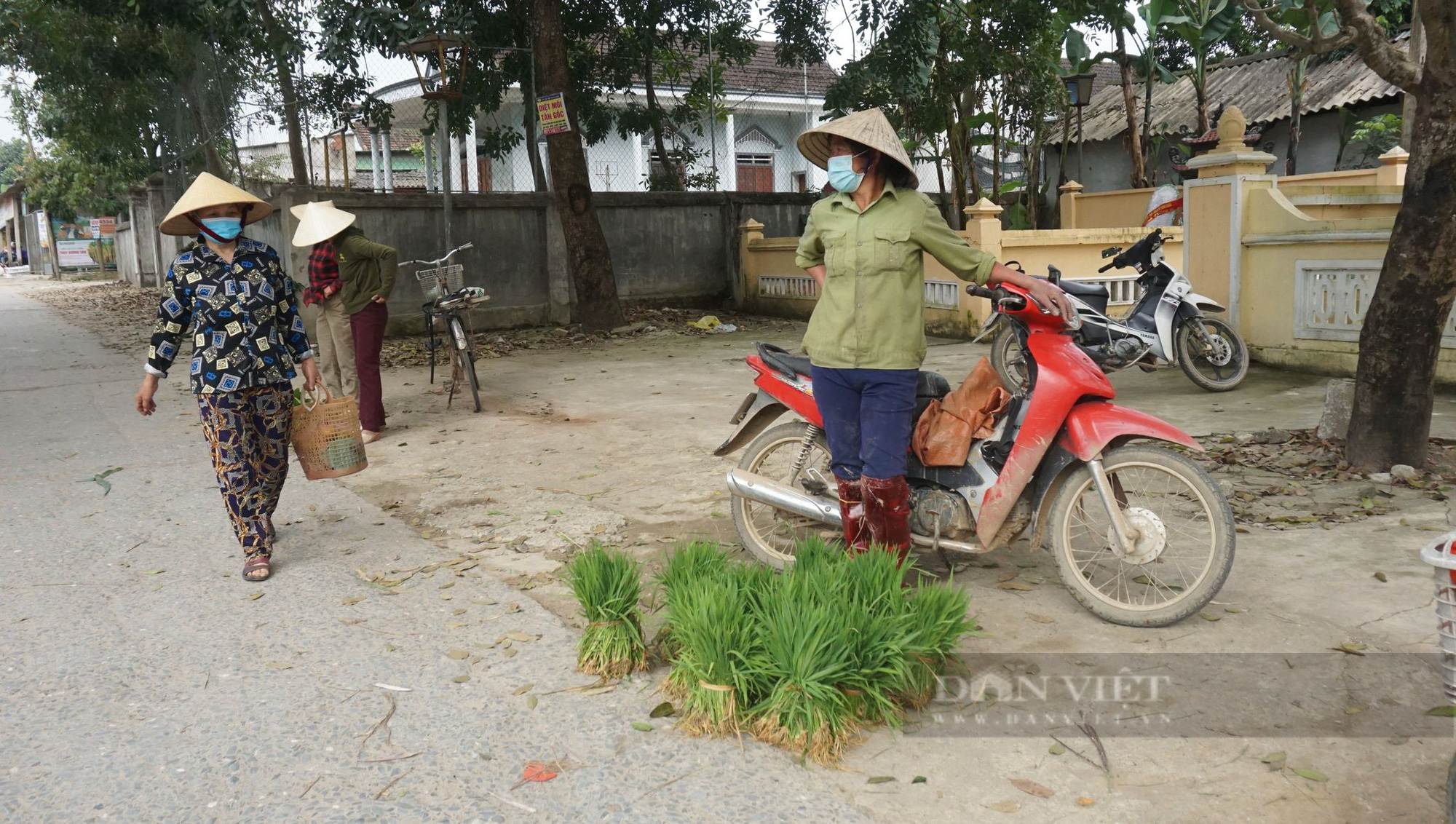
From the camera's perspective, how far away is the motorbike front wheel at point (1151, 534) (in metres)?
3.71

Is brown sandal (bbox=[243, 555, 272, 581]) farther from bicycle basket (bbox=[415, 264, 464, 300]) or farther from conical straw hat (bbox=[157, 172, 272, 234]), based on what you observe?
bicycle basket (bbox=[415, 264, 464, 300])

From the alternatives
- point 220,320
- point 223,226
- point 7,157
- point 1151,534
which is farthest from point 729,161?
point 7,157

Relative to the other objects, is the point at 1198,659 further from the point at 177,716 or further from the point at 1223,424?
the point at 1223,424

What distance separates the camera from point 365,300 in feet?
25.9

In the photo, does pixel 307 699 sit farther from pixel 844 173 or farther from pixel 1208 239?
pixel 1208 239

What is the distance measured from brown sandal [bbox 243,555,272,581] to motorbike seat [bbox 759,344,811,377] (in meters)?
2.39

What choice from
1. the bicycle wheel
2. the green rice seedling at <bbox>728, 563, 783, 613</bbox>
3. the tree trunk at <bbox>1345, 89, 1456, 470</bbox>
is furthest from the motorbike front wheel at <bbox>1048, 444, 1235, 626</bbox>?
the bicycle wheel

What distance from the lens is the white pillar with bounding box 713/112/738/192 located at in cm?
2384

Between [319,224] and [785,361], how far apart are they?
14.0 ft

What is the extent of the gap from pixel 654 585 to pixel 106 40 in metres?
21.5

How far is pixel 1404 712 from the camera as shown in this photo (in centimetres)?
317

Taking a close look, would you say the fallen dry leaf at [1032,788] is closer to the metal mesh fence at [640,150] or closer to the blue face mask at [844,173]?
the blue face mask at [844,173]

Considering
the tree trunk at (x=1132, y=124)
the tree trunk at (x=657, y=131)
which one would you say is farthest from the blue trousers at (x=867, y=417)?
the tree trunk at (x=1132, y=124)

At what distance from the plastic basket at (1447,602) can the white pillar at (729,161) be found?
2145 centimetres
